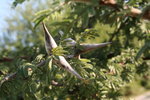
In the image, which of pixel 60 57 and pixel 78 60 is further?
pixel 78 60

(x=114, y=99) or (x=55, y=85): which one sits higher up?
(x=55, y=85)

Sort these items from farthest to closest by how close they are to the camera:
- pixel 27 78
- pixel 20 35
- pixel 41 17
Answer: pixel 20 35 < pixel 41 17 < pixel 27 78

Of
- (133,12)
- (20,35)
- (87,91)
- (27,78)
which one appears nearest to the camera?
(27,78)

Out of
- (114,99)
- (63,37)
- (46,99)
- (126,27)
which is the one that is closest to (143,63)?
(126,27)

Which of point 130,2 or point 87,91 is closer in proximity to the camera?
point 130,2

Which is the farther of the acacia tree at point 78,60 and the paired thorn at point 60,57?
the acacia tree at point 78,60

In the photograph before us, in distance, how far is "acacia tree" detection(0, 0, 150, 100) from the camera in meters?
1.40

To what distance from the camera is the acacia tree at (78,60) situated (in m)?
1.40

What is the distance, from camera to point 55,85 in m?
2.32

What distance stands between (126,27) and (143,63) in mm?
392

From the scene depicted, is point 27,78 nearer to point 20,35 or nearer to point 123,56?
point 123,56

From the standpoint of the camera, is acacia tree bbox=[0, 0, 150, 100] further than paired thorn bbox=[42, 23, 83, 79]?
Yes

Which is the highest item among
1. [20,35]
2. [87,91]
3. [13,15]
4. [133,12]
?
[133,12]

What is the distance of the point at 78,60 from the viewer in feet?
4.69
